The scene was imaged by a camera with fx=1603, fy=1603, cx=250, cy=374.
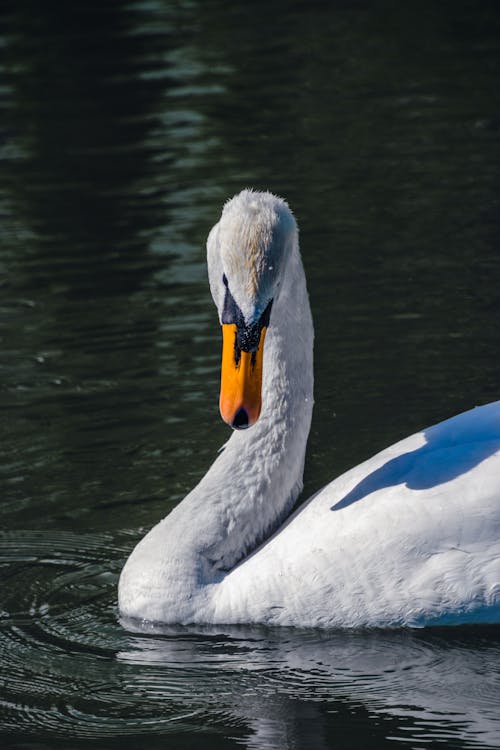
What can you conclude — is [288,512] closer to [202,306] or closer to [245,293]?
[245,293]

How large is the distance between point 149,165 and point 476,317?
6.10 metres

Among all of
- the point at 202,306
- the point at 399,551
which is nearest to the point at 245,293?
the point at 399,551

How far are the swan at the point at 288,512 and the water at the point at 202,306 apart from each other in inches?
6.1

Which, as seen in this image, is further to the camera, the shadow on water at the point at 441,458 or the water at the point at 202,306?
the shadow on water at the point at 441,458

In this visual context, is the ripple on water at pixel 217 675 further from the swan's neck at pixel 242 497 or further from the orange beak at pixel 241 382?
the orange beak at pixel 241 382

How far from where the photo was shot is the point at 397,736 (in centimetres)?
617

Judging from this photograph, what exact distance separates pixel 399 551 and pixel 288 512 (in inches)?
36.9

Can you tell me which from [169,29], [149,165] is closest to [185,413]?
[149,165]

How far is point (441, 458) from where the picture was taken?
7301 millimetres

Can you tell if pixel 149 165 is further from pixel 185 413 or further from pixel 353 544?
pixel 353 544

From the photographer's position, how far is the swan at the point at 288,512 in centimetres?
701

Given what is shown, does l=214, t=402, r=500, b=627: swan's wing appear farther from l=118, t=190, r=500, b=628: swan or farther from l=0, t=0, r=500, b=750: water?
l=0, t=0, r=500, b=750: water

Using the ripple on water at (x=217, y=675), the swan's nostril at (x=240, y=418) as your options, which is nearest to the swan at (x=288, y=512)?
the swan's nostril at (x=240, y=418)

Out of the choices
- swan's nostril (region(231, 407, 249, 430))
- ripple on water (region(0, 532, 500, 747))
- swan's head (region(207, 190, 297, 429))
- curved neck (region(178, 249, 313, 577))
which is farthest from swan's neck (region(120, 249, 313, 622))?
swan's nostril (region(231, 407, 249, 430))
